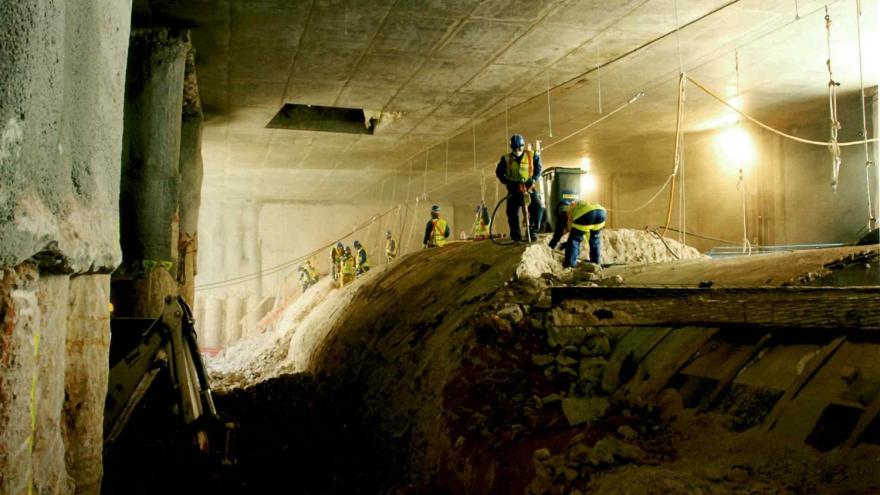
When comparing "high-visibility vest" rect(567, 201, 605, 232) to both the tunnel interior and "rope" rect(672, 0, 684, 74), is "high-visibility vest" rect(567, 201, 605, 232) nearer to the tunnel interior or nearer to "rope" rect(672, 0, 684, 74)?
the tunnel interior

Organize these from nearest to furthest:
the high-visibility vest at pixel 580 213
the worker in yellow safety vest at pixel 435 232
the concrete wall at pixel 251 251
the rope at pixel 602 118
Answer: the high-visibility vest at pixel 580 213 < the rope at pixel 602 118 < the worker in yellow safety vest at pixel 435 232 < the concrete wall at pixel 251 251

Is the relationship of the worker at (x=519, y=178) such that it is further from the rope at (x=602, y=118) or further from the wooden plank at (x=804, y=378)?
the wooden plank at (x=804, y=378)

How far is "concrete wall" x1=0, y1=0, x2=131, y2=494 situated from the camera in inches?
66.4

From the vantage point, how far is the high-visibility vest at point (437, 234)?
15.2m

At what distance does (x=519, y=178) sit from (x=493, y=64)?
2403mm

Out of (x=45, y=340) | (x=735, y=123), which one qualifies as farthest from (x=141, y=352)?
(x=735, y=123)

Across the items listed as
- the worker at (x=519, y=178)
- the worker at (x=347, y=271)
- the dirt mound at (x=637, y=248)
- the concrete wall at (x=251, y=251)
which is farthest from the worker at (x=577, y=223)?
the concrete wall at (x=251, y=251)

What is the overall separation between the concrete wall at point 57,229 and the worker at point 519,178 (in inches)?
324

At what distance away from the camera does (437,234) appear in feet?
50.1

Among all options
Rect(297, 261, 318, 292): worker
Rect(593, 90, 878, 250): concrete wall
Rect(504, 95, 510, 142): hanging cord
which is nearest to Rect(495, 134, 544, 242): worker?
Rect(504, 95, 510, 142): hanging cord

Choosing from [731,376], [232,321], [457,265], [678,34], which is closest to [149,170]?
[457,265]

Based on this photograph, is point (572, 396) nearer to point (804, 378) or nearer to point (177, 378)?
point (804, 378)

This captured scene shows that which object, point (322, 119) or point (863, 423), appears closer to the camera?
point (863, 423)

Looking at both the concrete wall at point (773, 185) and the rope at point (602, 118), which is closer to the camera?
the rope at point (602, 118)
